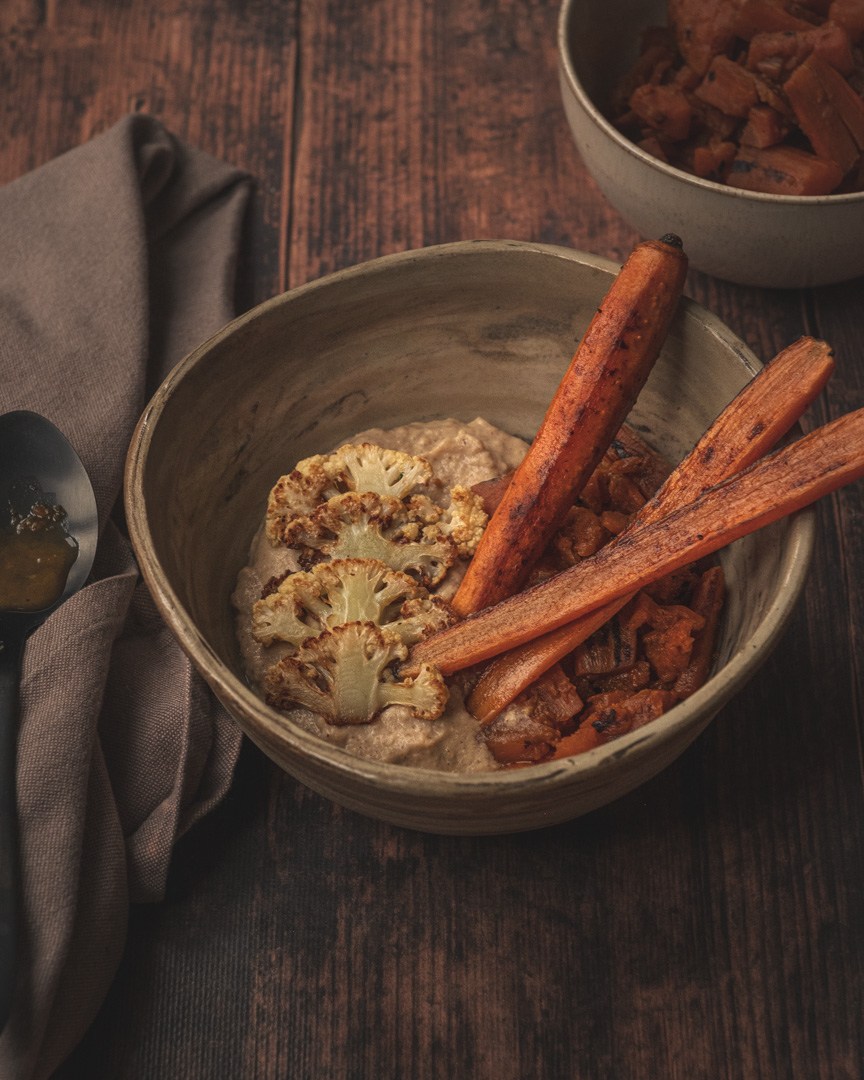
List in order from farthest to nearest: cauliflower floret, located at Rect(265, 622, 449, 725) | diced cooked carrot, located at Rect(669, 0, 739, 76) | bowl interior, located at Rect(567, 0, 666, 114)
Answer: bowl interior, located at Rect(567, 0, 666, 114) < diced cooked carrot, located at Rect(669, 0, 739, 76) < cauliflower floret, located at Rect(265, 622, 449, 725)

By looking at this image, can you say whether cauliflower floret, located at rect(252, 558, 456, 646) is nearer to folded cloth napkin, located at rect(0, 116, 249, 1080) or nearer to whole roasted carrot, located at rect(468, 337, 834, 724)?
whole roasted carrot, located at rect(468, 337, 834, 724)

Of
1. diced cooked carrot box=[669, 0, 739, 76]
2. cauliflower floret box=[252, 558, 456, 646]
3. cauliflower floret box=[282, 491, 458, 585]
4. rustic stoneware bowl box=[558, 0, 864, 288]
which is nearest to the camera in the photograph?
cauliflower floret box=[252, 558, 456, 646]

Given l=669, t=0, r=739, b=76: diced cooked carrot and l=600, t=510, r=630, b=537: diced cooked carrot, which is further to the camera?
l=669, t=0, r=739, b=76: diced cooked carrot

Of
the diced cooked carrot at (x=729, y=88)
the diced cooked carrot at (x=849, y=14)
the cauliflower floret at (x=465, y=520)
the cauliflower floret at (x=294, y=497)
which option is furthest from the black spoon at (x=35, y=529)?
the diced cooked carrot at (x=849, y=14)

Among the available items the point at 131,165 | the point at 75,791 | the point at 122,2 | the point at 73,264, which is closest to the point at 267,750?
the point at 75,791

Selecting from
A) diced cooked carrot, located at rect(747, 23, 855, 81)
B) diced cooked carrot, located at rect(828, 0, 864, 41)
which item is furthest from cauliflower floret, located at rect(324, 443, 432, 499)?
diced cooked carrot, located at rect(828, 0, 864, 41)

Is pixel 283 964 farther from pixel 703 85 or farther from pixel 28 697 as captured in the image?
pixel 703 85

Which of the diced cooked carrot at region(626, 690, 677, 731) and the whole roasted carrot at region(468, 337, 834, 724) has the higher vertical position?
the whole roasted carrot at region(468, 337, 834, 724)
